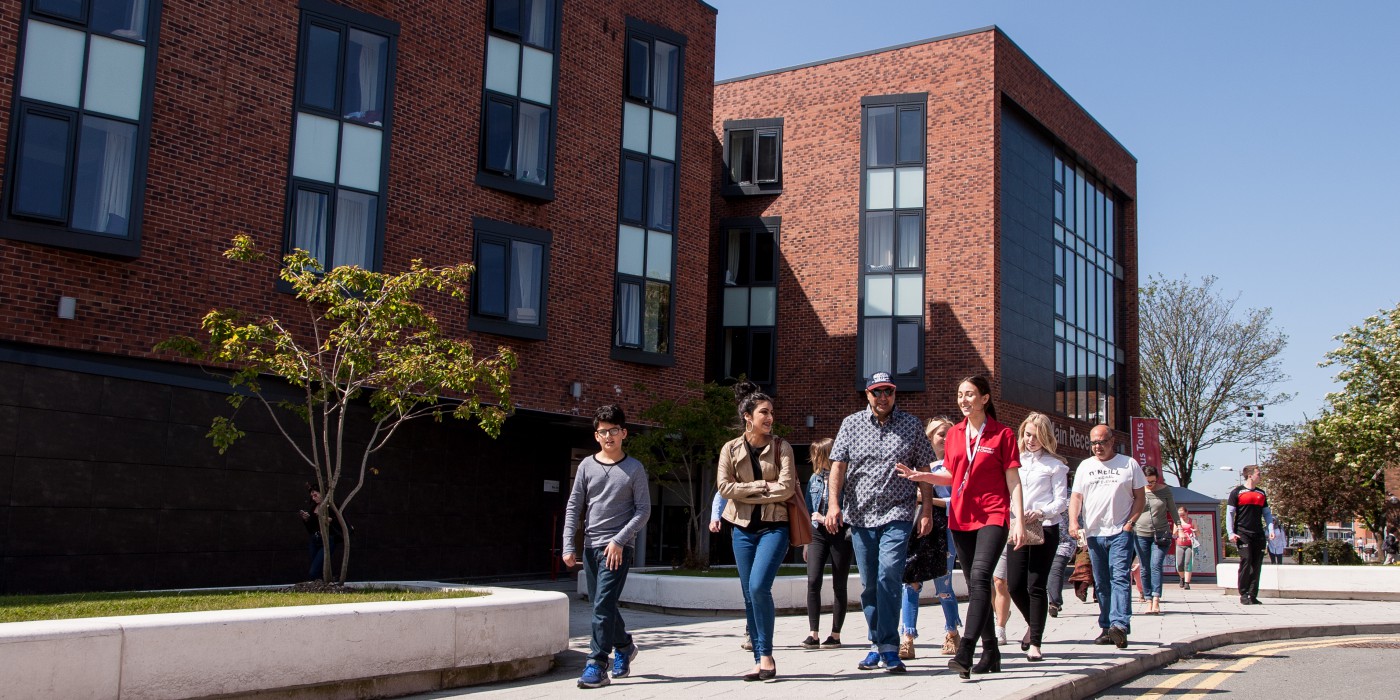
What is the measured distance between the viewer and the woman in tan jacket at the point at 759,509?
7551 mm

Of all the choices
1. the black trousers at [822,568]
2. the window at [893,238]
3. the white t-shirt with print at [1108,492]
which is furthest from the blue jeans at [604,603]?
the window at [893,238]

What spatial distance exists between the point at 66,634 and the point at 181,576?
12146 mm

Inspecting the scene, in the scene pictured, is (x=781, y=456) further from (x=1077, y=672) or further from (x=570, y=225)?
(x=570, y=225)

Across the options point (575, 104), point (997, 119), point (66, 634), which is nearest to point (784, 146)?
point (997, 119)

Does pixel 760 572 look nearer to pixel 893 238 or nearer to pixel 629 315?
pixel 629 315

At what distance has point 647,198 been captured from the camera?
23.6 meters

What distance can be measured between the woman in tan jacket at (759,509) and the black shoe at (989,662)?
1356 millimetres

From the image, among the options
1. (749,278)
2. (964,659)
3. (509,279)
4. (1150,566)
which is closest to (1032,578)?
(964,659)

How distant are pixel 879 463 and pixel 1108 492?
284cm

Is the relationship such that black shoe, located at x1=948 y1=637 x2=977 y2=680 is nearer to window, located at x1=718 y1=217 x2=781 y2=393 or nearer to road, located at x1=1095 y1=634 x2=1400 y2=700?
road, located at x1=1095 y1=634 x2=1400 y2=700

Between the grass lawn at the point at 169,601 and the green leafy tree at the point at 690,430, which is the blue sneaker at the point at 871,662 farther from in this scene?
the green leafy tree at the point at 690,430

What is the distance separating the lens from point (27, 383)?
1495 cm

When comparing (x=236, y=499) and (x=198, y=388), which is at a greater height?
(x=198, y=388)

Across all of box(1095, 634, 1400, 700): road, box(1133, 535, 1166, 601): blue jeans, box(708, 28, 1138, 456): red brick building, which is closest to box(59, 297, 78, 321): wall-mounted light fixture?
box(1095, 634, 1400, 700): road
